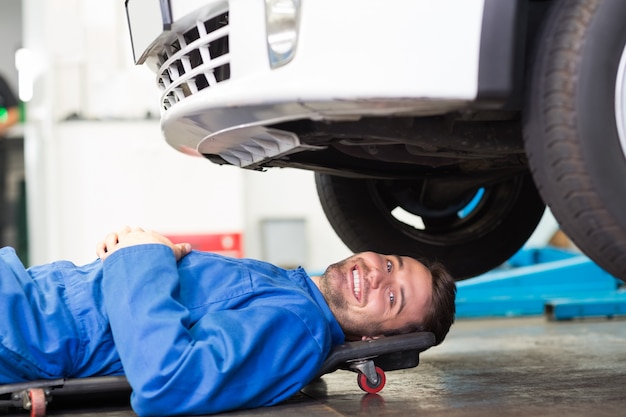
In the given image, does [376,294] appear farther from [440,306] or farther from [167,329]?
[167,329]

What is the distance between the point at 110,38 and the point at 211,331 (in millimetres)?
4483

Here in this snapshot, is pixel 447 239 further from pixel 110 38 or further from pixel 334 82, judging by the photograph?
pixel 110 38

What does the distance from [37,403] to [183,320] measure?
0.37 m

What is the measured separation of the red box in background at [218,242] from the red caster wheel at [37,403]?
160 inches

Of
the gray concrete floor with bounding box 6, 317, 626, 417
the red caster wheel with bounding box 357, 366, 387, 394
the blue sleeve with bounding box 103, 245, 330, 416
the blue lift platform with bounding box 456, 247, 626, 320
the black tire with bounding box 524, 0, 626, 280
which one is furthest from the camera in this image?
the blue lift platform with bounding box 456, 247, 626, 320

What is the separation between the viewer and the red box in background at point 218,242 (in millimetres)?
6023

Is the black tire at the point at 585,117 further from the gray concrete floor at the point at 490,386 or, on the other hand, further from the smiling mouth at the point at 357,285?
the smiling mouth at the point at 357,285

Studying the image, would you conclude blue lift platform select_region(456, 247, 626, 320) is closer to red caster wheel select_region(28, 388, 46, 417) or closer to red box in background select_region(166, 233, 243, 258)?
red box in background select_region(166, 233, 243, 258)

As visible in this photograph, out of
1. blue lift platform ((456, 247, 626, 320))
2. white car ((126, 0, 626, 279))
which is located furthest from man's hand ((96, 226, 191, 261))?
blue lift platform ((456, 247, 626, 320))

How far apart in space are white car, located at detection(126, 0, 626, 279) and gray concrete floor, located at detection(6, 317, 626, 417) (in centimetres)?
43

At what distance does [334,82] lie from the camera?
5.57 feet

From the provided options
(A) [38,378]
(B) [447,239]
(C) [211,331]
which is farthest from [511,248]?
(A) [38,378]

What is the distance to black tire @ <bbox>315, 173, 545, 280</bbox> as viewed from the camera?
2.99 m

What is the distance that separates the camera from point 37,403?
1.94m
